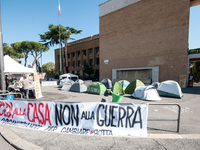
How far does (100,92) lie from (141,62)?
45.0 ft

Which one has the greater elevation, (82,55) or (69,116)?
(82,55)

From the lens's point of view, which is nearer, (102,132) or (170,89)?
(102,132)

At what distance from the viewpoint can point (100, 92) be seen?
36.1 feet

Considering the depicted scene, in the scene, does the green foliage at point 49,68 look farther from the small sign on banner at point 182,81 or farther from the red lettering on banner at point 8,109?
the red lettering on banner at point 8,109

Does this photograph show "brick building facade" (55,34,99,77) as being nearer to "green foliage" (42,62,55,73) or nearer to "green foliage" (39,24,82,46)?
"green foliage" (39,24,82,46)

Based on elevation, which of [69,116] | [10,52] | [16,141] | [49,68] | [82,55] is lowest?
[16,141]

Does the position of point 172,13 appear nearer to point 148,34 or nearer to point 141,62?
point 148,34

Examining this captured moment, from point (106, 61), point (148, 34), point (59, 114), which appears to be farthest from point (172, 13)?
point (59, 114)

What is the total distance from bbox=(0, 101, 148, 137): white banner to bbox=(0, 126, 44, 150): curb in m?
0.56

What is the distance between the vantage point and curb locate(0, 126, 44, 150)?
A: 2.80 m

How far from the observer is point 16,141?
3051 millimetres

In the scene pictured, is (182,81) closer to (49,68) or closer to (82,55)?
(82,55)

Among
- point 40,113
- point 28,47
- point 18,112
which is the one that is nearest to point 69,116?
point 40,113

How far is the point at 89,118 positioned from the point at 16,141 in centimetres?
202
